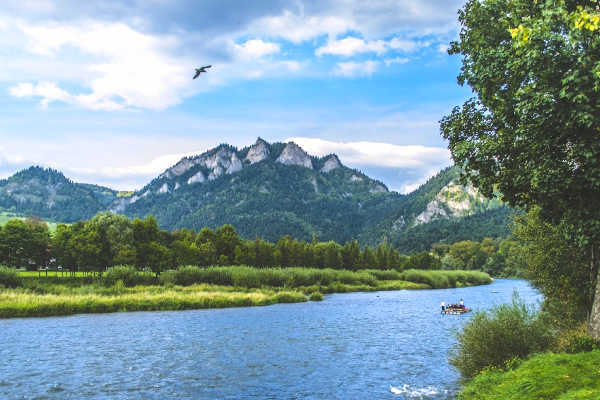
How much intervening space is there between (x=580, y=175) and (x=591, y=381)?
7807mm

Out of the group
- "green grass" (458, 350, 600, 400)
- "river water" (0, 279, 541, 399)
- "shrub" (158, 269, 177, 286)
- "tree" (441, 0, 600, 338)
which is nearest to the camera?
"green grass" (458, 350, 600, 400)

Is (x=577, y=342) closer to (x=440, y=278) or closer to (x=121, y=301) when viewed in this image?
(x=121, y=301)

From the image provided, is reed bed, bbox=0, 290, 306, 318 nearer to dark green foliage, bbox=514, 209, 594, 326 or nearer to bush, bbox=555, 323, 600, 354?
dark green foliage, bbox=514, 209, 594, 326

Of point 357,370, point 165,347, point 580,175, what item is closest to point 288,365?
point 357,370

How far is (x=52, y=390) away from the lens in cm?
2852

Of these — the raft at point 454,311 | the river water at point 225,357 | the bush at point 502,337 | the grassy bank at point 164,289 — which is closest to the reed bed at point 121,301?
the grassy bank at point 164,289

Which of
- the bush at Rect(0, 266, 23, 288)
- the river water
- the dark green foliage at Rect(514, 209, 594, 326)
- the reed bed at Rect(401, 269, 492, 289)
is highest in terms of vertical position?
the dark green foliage at Rect(514, 209, 594, 326)

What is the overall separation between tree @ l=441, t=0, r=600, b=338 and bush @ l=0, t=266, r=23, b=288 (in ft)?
262

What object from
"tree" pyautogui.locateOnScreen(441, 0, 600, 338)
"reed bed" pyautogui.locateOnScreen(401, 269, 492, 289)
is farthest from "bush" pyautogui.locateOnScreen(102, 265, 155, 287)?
"reed bed" pyautogui.locateOnScreen(401, 269, 492, 289)

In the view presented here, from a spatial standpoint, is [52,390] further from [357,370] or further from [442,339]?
[442,339]

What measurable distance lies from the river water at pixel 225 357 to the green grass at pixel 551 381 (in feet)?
24.1

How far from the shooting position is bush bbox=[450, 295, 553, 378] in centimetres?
2577

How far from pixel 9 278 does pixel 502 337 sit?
8058 centimetres

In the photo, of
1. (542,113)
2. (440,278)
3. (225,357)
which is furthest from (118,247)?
(440,278)
